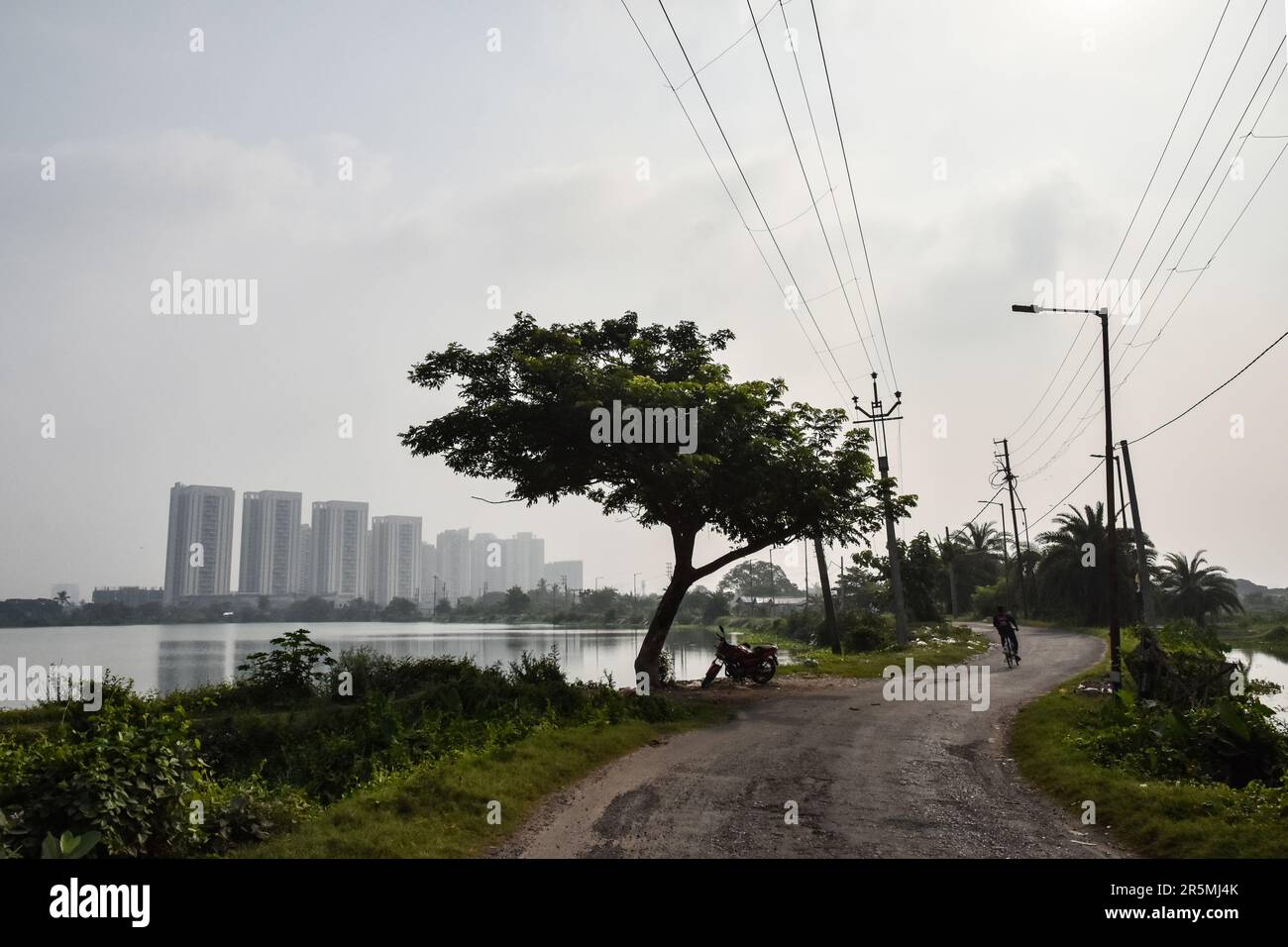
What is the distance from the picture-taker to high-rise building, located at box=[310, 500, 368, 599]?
482 ft

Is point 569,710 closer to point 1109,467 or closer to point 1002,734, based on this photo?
point 1002,734

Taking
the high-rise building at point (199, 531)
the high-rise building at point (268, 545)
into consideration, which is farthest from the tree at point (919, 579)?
the high-rise building at point (268, 545)

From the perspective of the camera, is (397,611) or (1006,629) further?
(397,611)

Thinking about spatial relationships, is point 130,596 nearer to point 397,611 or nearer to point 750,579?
point 397,611

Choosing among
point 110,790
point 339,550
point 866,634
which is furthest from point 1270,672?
point 339,550

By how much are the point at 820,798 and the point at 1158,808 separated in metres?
3.95

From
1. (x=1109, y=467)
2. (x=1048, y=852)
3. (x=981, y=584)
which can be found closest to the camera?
(x=1048, y=852)

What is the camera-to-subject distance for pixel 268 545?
140 m

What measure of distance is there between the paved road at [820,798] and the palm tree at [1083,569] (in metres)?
45.1

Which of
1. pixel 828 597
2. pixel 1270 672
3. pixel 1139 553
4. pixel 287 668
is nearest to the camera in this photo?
pixel 287 668

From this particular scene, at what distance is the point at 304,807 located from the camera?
33.9 feet

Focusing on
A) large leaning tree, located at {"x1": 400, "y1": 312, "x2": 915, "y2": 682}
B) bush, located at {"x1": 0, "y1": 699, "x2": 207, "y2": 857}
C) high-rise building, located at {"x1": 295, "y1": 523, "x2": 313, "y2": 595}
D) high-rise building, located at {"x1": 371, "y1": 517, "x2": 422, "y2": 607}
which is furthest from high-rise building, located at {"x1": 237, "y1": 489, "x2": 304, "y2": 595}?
bush, located at {"x1": 0, "y1": 699, "x2": 207, "y2": 857}

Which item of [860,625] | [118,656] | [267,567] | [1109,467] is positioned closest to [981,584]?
[860,625]
